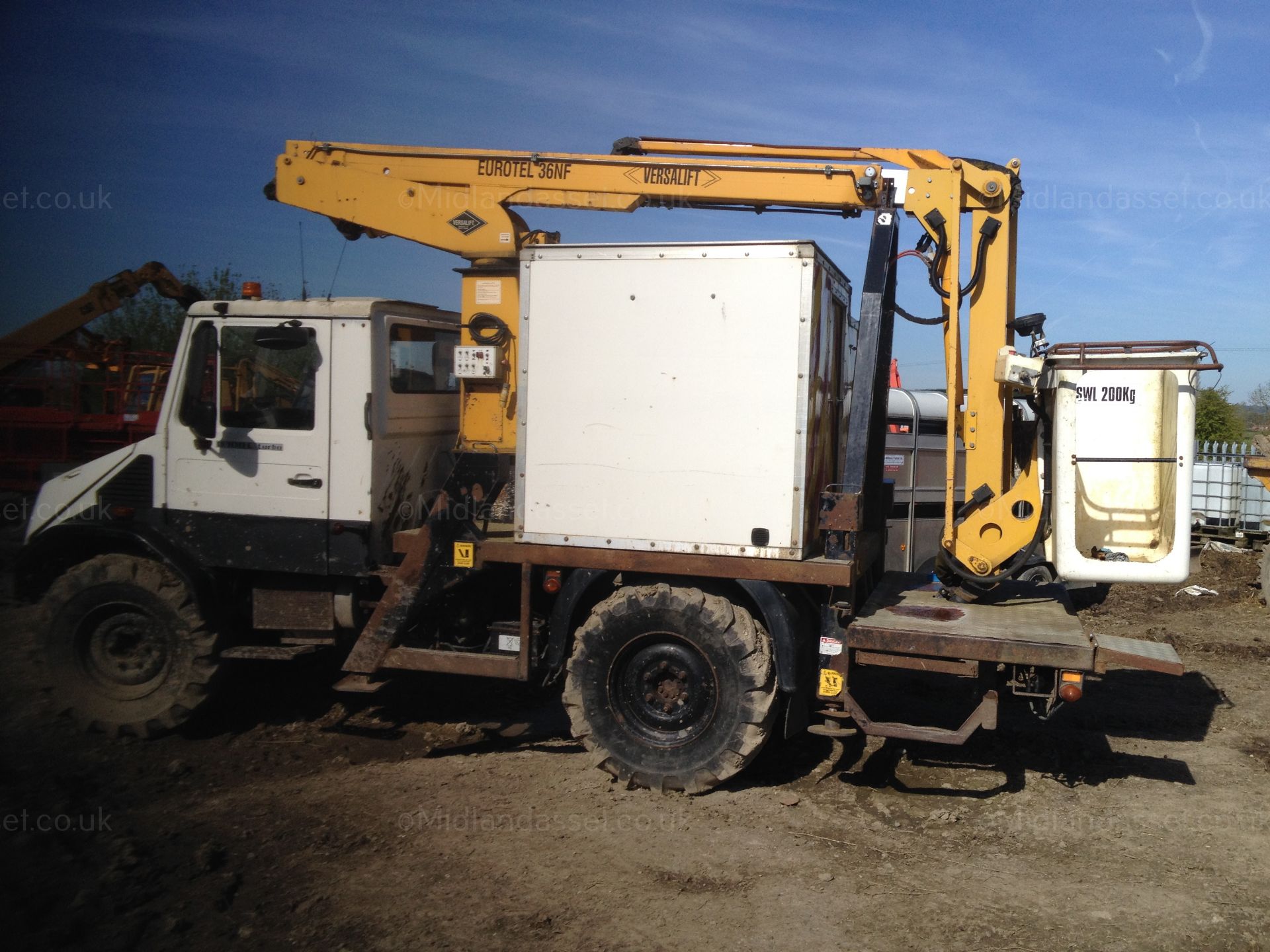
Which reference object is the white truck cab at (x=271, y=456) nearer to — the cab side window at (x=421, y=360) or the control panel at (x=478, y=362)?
the cab side window at (x=421, y=360)

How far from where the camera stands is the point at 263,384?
20.3 ft

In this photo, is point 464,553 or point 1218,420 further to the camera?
point 1218,420

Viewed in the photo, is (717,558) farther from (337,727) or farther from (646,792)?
(337,727)

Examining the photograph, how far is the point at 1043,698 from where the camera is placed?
5.14 meters

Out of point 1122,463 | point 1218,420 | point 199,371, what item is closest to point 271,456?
point 199,371

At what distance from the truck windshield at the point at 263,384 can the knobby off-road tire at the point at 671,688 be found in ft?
7.43

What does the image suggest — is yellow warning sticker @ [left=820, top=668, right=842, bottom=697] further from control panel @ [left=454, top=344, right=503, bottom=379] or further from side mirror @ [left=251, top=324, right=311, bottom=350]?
side mirror @ [left=251, top=324, right=311, bottom=350]

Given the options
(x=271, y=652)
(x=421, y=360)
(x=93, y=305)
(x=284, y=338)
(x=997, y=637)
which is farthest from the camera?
(x=93, y=305)

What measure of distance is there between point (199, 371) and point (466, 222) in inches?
76.2

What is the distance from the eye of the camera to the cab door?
19.9ft

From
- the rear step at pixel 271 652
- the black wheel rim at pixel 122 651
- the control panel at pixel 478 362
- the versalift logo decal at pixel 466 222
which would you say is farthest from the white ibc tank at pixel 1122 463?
the black wheel rim at pixel 122 651

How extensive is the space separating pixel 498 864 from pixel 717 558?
190 centimetres

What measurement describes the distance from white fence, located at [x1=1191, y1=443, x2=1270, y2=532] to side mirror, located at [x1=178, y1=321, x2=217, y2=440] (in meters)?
13.4

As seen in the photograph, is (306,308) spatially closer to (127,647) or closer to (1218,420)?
(127,647)
